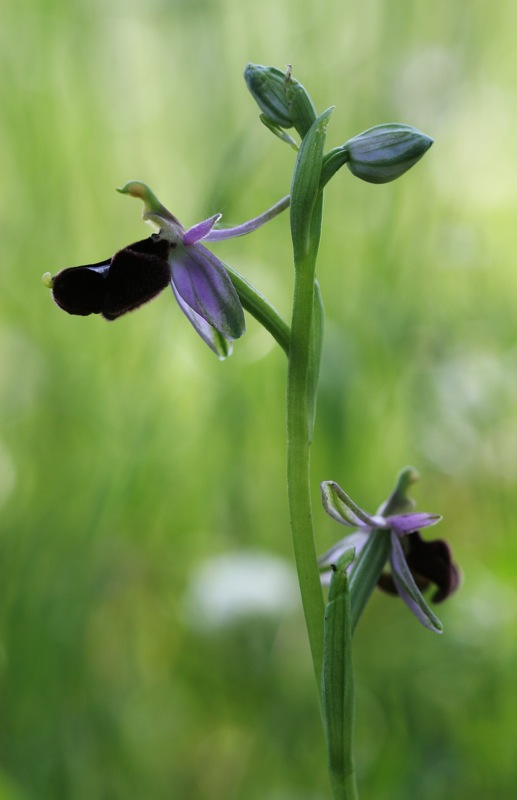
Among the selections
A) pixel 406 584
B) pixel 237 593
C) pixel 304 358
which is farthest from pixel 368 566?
pixel 237 593

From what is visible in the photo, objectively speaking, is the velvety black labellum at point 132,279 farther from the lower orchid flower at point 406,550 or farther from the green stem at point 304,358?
the lower orchid flower at point 406,550


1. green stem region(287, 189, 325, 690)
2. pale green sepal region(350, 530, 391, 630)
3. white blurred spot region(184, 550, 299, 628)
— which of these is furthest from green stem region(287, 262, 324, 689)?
white blurred spot region(184, 550, 299, 628)

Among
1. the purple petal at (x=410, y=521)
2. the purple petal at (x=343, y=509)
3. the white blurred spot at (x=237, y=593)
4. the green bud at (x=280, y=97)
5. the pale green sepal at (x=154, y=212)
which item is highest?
the green bud at (x=280, y=97)

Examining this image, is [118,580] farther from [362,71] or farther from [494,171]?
[494,171]

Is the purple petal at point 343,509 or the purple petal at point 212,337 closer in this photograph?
the purple petal at point 343,509

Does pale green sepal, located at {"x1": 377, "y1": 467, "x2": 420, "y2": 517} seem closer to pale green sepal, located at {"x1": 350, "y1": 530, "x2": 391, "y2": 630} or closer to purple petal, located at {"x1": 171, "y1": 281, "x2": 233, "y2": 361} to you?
pale green sepal, located at {"x1": 350, "y1": 530, "x2": 391, "y2": 630}

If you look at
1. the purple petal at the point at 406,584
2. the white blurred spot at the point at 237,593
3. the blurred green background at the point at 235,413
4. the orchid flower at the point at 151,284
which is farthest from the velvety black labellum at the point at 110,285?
the white blurred spot at the point at 237,593

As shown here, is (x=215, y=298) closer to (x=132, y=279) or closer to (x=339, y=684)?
(x=132, y=279)
